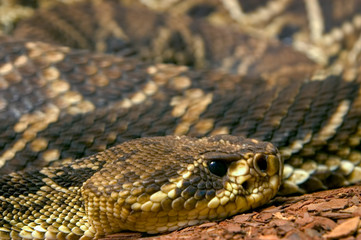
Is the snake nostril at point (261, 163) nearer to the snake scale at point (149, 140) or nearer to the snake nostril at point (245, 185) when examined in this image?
the snake scale at point (149, 140)

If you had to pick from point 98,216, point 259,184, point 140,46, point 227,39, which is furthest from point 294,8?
point 98,216

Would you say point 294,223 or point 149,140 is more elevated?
point 149,140

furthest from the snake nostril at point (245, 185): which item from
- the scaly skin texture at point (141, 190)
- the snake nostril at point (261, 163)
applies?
the snake nostril at point (261, 163)

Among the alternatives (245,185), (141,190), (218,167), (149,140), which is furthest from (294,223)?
(149,140)

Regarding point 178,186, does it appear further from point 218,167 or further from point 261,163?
point 261,163

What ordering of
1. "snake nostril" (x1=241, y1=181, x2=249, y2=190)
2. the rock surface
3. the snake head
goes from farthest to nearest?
"snake nostril" (x1=241, y1=181, x2=249, y2=190) → the snake head → the rock surface

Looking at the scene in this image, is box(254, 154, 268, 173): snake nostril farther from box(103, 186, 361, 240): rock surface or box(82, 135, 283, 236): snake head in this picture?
box(103, 186, 361, 240): rock surface

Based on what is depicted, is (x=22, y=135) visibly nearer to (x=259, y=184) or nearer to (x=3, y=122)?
(x=3, y=122)

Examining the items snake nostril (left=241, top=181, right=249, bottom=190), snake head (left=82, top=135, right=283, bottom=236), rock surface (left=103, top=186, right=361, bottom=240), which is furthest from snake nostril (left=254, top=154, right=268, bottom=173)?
rock surface (left=103, top=186, right=361, bottom=240)
